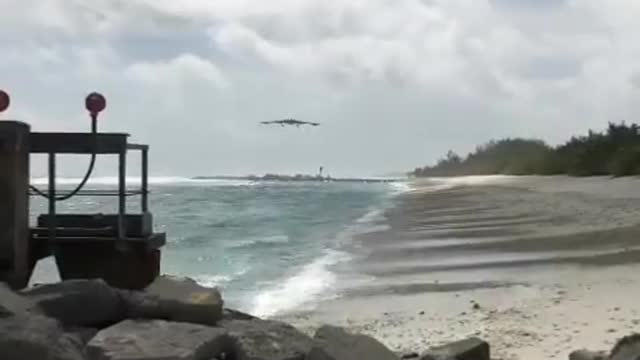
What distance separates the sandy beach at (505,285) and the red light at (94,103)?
491 centimetres

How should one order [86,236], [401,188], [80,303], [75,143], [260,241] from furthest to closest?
[401,188] < [260,241] < [86,236] < [75,143] < [80,303]

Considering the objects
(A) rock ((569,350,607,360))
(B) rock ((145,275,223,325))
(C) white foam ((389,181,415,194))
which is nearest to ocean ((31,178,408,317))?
(B) rock ((145,275,223,325))

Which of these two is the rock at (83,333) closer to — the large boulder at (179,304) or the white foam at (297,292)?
the large boulder at (179,304)

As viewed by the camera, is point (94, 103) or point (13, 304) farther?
point (94, 103)

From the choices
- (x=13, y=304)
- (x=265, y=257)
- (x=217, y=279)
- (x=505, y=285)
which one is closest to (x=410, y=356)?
(x=13, y=304)

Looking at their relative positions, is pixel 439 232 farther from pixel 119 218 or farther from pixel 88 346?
pixel 88 346

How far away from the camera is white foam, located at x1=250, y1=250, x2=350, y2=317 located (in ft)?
55.7

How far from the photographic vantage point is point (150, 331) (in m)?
7.22

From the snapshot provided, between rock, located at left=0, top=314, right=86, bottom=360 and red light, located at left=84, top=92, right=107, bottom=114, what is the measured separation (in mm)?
2620

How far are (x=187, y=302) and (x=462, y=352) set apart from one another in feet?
9.69

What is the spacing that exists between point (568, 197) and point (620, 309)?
107 feet

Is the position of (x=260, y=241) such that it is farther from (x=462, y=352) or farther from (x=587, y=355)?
(x=587, y=355)

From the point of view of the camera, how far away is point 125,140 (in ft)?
30.8

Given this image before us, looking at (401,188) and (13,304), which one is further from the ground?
(13,304)
